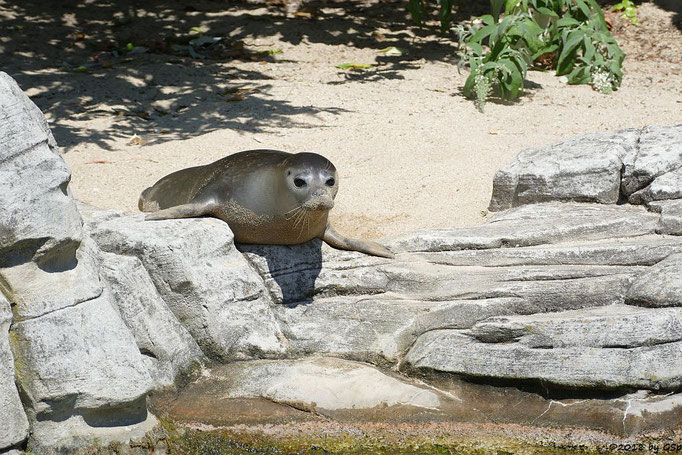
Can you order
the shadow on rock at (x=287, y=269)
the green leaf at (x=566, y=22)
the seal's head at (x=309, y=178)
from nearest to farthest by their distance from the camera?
the seal's head at (x=309, y=178)
the shadow on rock at (x=287, y=269)
the green leaf at (x=566, y=22)

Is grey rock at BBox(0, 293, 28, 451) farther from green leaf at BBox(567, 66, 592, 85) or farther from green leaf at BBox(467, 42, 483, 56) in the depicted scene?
green leaf at BBox(567, 66, 592, 85)

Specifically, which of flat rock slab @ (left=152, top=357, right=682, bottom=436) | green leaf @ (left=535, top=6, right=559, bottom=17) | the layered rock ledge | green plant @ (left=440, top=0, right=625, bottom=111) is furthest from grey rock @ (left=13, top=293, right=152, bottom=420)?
green leaf @ (left=535, top=6, right=559, bottom=17)

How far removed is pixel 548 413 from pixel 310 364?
131cm

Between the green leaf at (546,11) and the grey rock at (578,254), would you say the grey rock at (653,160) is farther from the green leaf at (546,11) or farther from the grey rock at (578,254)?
the green leaf at (546,11)

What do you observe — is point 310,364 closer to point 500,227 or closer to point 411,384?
point 411,384

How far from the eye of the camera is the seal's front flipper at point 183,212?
545 cm

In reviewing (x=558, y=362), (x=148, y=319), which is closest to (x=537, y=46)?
(x=558, y=362)

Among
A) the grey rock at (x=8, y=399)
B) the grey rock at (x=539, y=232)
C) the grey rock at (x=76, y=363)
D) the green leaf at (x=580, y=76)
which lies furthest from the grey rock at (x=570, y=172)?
the grey rock at (x=8, y=399)

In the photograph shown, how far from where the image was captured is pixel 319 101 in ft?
31.6

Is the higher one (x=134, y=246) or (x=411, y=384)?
(x=134, y=246)

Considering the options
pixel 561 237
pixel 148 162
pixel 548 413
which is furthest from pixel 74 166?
pixel 548 413

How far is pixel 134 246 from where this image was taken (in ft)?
16.8

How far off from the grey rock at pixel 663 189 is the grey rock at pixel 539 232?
0.15 m

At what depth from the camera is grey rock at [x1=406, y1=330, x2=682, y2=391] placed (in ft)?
15.4
